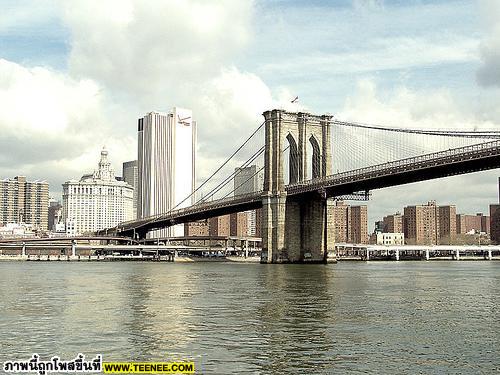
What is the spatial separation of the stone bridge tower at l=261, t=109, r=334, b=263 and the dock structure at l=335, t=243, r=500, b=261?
66408 mm

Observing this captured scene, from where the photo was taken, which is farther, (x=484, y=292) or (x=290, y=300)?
(x=484, y=292)

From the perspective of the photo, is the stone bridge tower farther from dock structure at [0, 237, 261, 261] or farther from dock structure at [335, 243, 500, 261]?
dock structure at [335, 243, 500, 261]

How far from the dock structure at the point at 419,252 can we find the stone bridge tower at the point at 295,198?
6641 centimetres

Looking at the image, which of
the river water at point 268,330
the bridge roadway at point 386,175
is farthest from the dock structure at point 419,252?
the river water at point 268,330

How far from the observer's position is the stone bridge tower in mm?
87125

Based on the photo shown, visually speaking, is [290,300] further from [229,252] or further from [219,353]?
[229,252]

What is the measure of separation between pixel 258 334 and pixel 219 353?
3327 mm

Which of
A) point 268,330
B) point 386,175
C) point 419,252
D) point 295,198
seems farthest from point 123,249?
point 268,330

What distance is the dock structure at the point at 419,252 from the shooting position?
163125 millimetres

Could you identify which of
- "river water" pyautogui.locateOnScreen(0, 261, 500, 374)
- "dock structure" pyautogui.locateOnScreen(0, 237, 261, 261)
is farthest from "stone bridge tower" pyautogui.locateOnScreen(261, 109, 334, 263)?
"dock structure" pyautogui.locateOnScreen(0, 237, 261, 261)

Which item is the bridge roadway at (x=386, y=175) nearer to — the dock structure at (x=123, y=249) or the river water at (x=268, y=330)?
the river water at (x=268, y=330)

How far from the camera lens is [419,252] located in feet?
595

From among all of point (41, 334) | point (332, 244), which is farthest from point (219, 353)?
point (332, 244)

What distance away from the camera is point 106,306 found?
29.0m
